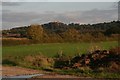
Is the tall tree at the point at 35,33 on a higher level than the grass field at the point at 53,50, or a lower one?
higher

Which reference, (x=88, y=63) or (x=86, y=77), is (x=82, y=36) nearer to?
(x=88, y=63)

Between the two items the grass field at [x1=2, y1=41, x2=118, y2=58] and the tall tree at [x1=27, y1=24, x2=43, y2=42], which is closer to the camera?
the grass field at [x1=2, y1=41, x2=118, y2=58]

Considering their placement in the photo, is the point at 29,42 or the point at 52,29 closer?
the point at 29,42

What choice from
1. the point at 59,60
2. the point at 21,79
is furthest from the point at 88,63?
the point at 21,79

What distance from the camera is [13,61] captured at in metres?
30.8

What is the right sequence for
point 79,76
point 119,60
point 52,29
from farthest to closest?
point 52,29 → point 119,60 → point 79,76

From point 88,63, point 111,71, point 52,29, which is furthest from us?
point 52,29

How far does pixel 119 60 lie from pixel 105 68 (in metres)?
1.69

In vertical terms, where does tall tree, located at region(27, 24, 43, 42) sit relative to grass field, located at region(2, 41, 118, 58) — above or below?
above

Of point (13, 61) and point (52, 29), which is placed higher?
point (52, 29)

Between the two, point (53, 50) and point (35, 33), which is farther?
point (35, 33)

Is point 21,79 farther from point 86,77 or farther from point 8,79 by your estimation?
point 86,77

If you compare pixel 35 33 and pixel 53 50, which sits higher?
pixel 35 33

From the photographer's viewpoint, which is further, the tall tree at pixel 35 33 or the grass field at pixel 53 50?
the tall tree at pixel 35 33
